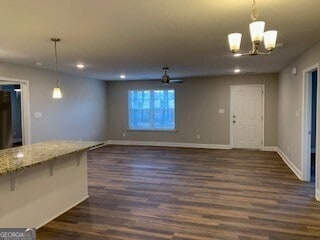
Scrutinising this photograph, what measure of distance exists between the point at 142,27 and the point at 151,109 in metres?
6.16

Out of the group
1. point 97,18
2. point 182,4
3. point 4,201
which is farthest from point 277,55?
point 4,201

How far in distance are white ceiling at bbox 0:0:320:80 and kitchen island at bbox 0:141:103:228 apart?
4.85 ft

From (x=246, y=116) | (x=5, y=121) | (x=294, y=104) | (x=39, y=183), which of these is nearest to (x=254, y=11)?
(x=39, y=183)

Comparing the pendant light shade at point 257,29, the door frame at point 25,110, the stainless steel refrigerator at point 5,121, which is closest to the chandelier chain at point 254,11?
the pendant light shade at point 257,29

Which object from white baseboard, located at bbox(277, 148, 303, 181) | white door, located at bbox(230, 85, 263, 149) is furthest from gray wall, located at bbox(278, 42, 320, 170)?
white door, located at bbox(230, 85, 263, 149)

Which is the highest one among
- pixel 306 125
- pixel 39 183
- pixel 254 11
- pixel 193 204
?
pixel 254 11

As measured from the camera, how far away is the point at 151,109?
915 centimetres

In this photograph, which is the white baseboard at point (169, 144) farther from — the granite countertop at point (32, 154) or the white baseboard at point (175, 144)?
the granite countertop at point (32, 154)

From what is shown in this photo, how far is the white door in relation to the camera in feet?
26.4

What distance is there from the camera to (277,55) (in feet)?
16.0

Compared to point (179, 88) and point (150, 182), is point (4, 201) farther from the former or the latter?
point (179, 88)

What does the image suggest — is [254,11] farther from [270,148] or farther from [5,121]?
[270,148]

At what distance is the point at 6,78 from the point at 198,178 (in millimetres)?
4320

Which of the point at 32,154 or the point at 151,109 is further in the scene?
the point at 151,109
